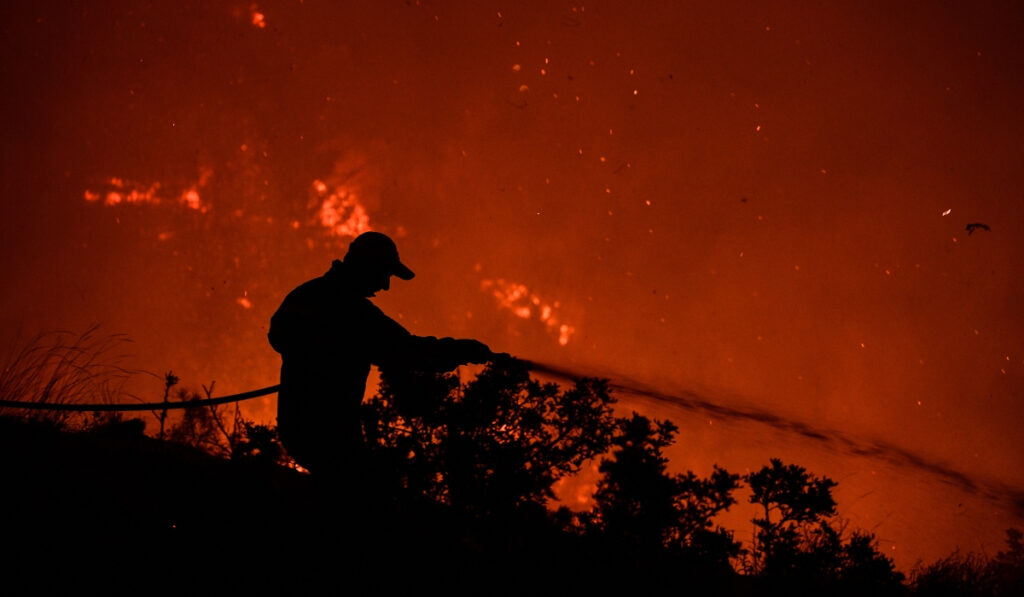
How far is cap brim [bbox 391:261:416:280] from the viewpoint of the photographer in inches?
160

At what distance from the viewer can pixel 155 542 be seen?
3.36 metres

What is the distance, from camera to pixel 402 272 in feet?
13.8

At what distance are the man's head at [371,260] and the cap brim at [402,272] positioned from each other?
0.17 ft

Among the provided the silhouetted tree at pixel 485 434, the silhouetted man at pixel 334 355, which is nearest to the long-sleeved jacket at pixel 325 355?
the silhouetted man at pixel 334 355

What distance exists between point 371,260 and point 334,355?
76 cm

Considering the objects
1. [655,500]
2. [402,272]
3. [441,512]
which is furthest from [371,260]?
[655,500]

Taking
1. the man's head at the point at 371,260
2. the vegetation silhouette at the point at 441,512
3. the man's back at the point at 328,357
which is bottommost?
the vegetation silhouette at the point at 441,512

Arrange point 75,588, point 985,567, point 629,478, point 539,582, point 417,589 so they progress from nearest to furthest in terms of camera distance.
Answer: point 75,588 < point 417,589 < point 539,582 < point 985,567 < point 629,478

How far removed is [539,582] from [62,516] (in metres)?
3.45

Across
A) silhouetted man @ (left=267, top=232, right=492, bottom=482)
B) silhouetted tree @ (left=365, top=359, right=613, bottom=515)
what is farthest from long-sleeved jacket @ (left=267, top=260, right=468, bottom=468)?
silhouetted tree @ (left=365, top=359, right=613, bottom=515)

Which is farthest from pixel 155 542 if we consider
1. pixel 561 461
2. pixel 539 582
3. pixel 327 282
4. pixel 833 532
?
pixel 833 532

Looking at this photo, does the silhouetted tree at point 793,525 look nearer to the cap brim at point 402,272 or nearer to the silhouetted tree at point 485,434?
the silhouetted tree at point 485,434

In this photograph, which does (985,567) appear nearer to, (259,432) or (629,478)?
(629,478)

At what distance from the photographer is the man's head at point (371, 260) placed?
3793 mm
